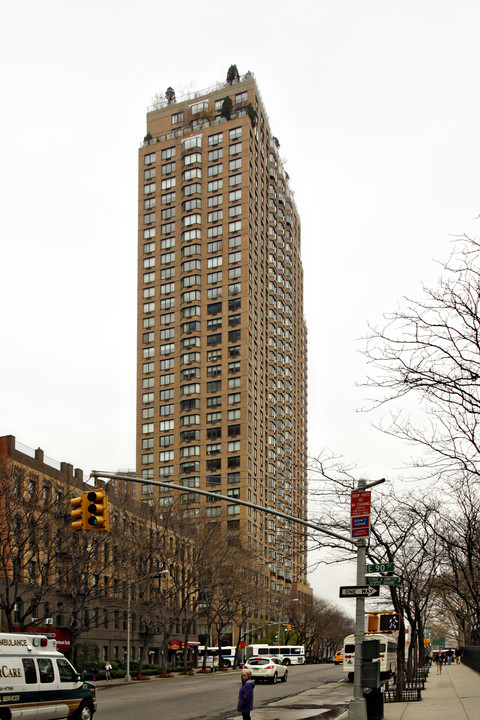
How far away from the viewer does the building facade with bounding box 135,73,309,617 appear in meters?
118

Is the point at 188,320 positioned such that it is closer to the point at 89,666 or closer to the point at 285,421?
the point at 285,421

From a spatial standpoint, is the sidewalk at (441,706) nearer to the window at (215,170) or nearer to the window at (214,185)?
the window at (214,185)

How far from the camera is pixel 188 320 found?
405ft

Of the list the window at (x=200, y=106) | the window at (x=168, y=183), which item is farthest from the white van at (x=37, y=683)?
the window at (x=200, y=106)

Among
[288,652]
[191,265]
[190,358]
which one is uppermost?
[191,265]

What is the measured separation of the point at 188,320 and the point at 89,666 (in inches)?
2948

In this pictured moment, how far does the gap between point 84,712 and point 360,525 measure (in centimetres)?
935

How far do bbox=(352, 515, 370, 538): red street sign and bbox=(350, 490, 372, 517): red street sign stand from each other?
0.12 m

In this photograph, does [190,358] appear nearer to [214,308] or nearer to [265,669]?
[214,308]

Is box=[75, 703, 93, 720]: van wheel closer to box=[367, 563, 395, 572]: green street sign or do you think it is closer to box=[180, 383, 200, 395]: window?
box=[367, 563, 395, 572]: green street sign

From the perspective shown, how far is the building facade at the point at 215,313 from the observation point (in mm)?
117750

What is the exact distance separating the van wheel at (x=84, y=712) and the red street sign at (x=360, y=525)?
29.6 feet

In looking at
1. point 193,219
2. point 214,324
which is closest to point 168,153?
point 193,219

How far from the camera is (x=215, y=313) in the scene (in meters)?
123
